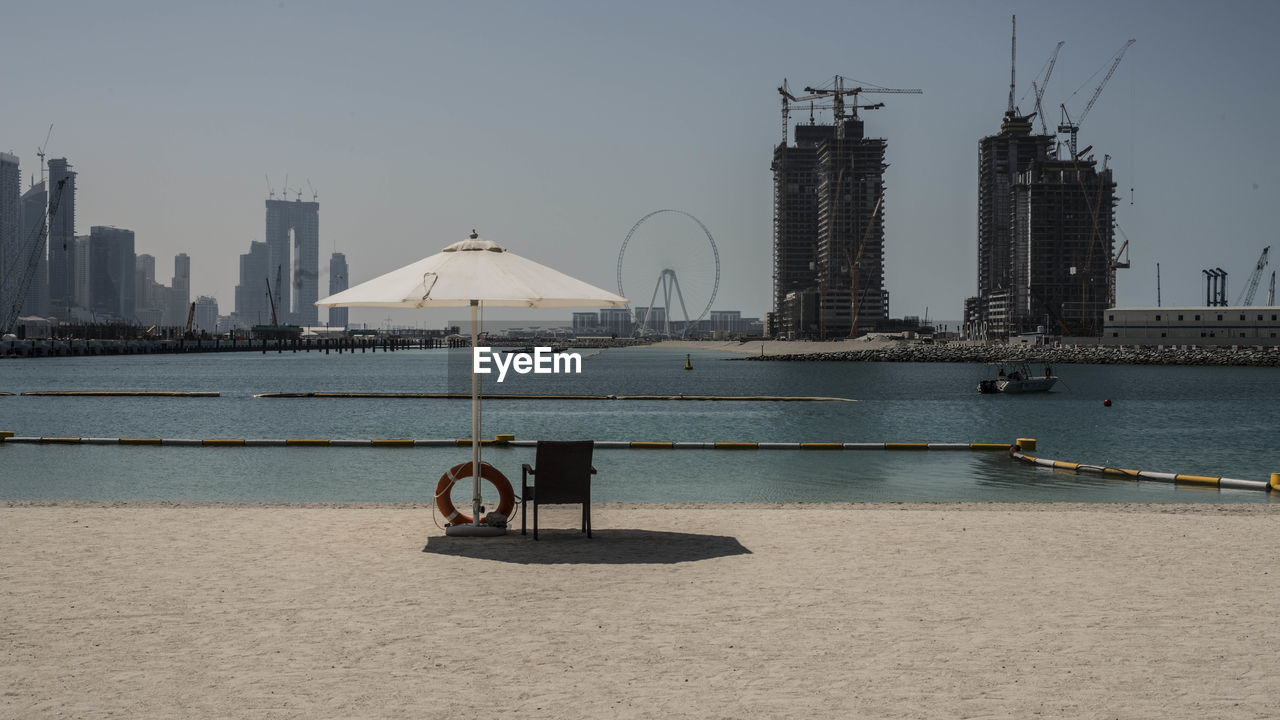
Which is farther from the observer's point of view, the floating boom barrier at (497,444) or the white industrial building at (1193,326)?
the white industrial building at (1193,326)

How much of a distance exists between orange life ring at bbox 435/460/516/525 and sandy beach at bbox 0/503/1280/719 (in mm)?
440

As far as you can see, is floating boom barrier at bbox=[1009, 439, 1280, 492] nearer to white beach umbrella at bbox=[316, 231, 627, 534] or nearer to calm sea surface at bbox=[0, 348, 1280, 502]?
calm sea surface at bbox=[0, 348, 1280, 502]

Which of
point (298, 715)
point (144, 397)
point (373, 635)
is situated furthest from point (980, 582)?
point (144, 397)

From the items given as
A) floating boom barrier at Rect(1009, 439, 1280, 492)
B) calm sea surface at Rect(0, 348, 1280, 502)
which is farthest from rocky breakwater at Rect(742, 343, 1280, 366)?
floating boom barrier at Rect(1009, 439, 1280, 492)

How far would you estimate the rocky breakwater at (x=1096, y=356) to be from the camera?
507ft

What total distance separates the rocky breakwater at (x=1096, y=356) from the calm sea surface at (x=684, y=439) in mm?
71831

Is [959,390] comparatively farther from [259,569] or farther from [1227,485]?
[259,569]

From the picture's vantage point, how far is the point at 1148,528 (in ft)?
43.9

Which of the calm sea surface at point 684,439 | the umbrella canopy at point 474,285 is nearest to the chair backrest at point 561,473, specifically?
the umbrella canopy at point 474,285

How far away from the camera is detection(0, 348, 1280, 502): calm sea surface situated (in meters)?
20.9

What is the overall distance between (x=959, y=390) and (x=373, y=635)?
9177 centimetres

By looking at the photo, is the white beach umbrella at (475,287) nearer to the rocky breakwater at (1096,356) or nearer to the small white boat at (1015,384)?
the small white boat at (1015,384)

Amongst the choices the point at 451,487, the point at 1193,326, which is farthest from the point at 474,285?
the point at 1193,326

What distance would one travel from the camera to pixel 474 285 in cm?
1142
